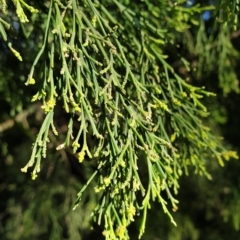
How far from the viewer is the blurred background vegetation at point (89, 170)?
2.06 meters

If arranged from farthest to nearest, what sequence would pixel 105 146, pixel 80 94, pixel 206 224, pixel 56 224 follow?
1. pixel 206 224
2. pixel 56 224
3. pixel 105 146
4. pixel 80 94

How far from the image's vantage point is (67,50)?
4.09ft

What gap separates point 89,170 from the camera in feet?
8.30

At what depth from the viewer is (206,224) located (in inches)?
135

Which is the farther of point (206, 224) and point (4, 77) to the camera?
point (206, 224)

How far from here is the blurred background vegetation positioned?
2.06 meters

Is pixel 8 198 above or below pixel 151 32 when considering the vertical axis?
below

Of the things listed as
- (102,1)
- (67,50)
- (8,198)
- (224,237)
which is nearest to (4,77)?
(102,1)

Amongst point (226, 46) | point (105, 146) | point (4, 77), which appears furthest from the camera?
point (226, 46)

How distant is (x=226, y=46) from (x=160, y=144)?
1.06 meters

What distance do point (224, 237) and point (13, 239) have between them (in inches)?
52.3

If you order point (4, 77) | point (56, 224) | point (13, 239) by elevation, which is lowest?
point (13, 239)

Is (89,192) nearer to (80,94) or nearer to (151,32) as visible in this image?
(151,32)

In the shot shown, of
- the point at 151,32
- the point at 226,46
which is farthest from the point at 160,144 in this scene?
the point at 226,46
